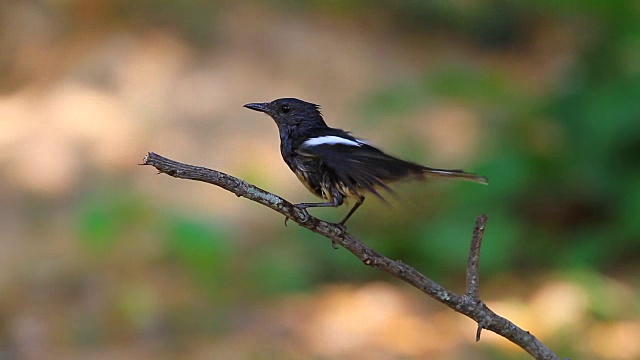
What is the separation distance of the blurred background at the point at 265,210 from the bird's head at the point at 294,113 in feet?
3.84

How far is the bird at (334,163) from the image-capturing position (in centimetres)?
225

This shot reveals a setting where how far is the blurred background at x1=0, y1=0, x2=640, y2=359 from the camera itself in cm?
529

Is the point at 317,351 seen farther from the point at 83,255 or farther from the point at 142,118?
the point at 142,118

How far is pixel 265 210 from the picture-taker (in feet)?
24.9

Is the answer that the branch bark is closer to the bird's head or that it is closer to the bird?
the bird

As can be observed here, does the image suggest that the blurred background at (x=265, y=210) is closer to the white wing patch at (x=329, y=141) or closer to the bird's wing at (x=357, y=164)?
the white wing patch at (x=329, y=141)

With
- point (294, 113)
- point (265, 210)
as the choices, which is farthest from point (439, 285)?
point (265, 210)

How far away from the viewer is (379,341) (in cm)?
521

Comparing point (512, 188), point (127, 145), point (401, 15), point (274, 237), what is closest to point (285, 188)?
point (274, 237)

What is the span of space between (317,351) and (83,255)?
213 centimetres

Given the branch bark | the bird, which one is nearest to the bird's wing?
the bird

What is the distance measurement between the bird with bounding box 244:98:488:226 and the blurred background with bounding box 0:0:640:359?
4.01ft

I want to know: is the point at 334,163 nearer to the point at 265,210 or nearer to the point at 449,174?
the point at 449,174

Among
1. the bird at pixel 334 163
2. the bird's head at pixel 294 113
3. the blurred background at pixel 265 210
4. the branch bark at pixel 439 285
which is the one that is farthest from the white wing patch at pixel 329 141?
the blurred background at pixel 265 210
